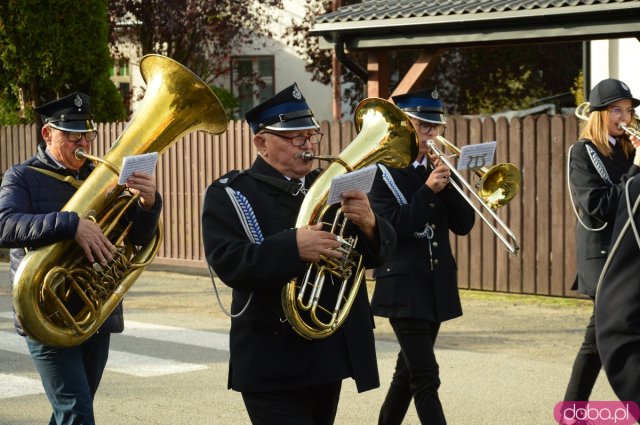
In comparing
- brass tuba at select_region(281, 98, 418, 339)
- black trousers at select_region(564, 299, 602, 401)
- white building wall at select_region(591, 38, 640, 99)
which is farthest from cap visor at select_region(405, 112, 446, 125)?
white building wall at select_region(591, 38, 640, 99)

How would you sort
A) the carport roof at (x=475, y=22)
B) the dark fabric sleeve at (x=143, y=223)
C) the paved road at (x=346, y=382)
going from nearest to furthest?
1. the dark fabric sleeve at (x=143, y=223)
2. the paved road at (x=346, y=382)
3. the carport roof at (x=475, y=22)

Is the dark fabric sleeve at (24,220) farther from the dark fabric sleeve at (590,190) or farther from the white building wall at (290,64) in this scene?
the white building wall at (290,64)

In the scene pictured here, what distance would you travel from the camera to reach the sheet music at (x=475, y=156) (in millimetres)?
5621

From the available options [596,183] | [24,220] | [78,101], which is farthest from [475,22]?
[24,220]

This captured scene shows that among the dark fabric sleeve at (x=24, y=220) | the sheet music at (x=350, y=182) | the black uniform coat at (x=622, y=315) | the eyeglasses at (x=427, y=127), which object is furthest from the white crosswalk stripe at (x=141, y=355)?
the black uniform coat at (x=622, y=315)

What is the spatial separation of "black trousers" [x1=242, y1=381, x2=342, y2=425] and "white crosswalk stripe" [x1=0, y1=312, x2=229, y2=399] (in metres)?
3.64

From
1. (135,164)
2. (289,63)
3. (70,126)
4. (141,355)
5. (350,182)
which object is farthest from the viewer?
(289,63)

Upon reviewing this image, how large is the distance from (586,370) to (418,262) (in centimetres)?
113

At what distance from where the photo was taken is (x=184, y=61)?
27469 millimetres

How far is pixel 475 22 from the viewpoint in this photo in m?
12.1

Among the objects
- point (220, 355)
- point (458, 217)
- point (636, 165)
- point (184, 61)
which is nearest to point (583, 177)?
point (636, 165)

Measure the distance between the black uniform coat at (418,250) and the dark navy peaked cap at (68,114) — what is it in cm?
150

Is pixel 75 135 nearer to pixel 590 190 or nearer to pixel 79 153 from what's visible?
pixel 79 153

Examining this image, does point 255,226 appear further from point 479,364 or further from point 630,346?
point 479,364
